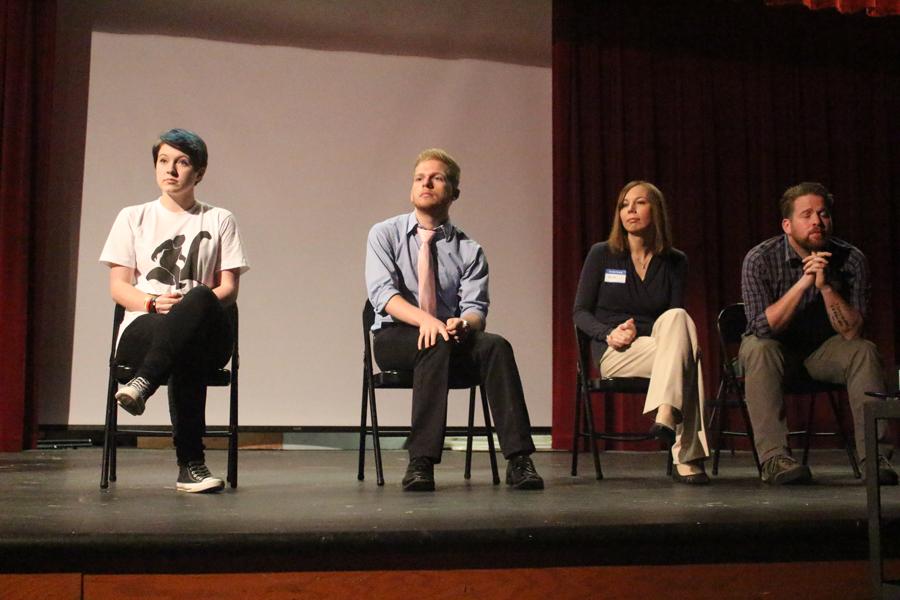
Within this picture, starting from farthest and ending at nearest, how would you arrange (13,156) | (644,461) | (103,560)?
(13,156) → (644,461) → (103,560)

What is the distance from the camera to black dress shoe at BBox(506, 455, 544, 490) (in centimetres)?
268

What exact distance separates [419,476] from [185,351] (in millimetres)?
729

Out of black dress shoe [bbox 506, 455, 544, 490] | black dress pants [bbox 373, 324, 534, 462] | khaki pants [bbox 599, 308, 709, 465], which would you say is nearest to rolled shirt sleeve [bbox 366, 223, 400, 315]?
black dress pants [bbox 373, 324, 534, 462]

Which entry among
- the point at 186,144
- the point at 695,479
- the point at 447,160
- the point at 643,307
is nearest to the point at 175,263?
the point at 186,144

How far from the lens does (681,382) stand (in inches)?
114

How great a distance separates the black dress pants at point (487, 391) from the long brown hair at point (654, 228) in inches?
33.3

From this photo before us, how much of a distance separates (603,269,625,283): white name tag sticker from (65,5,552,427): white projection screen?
6.11ft

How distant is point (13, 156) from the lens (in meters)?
4.78

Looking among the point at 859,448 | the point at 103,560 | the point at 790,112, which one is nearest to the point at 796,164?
the point at 790,112

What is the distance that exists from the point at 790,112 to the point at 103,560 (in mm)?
4978

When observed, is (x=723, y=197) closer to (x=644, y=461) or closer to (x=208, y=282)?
(x=644, y=461)

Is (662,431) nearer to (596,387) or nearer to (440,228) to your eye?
(596,387)

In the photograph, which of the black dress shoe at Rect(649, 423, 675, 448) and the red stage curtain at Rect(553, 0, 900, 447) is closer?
the black dress shoe at Rect(649, 423, 675, 448)

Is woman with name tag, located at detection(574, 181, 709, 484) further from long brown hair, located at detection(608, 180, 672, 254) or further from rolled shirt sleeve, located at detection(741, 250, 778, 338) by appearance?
rolled shirt sleeve, located at detection(741, 250, 778, 338)
